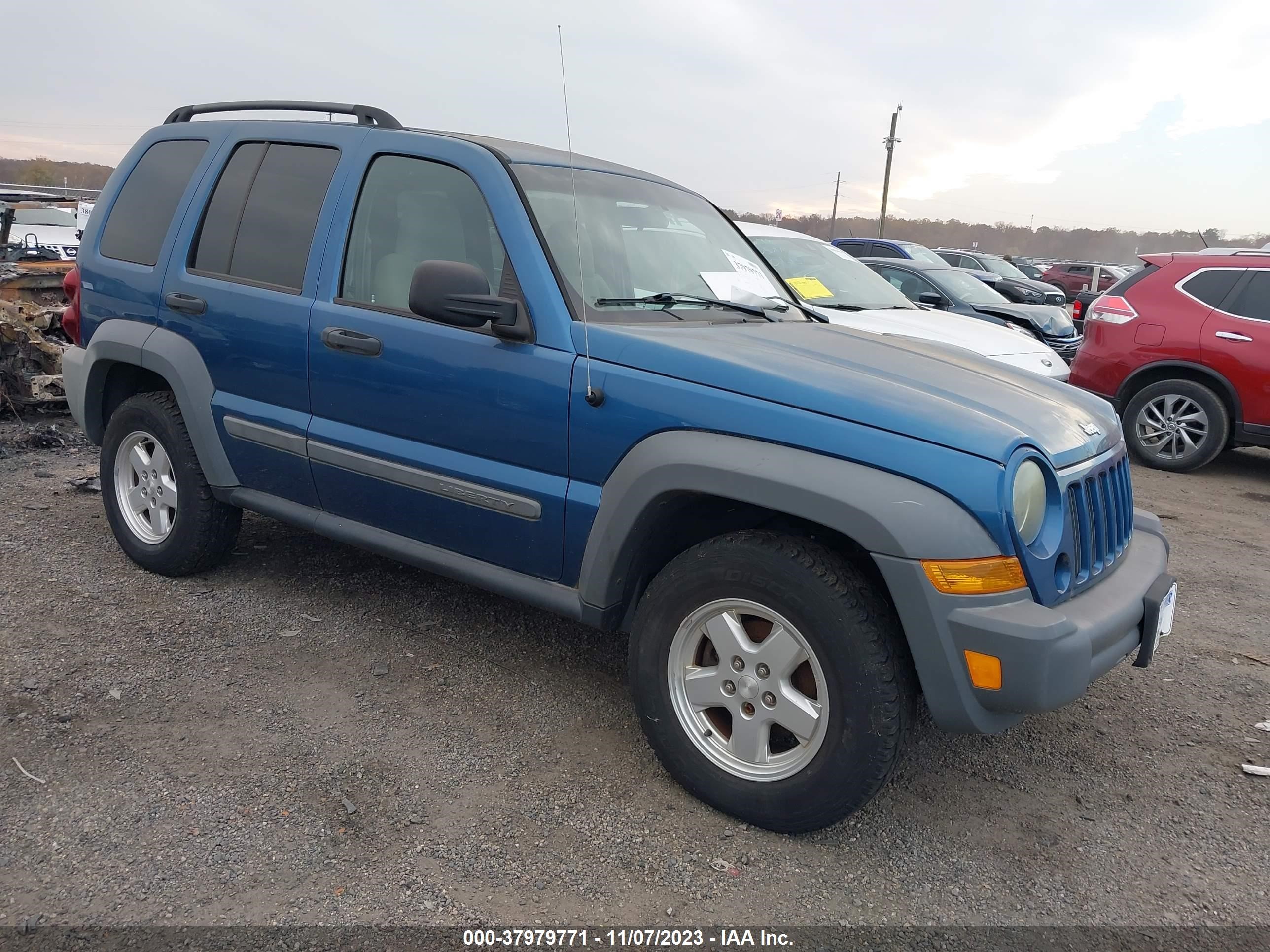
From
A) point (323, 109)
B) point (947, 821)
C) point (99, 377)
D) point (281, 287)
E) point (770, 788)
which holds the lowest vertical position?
point (947, 821)

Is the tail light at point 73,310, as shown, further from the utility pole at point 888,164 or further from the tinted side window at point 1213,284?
the utility pole at point 888,164

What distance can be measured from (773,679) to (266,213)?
2.69 meters

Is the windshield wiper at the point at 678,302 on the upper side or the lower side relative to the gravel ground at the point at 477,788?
upper

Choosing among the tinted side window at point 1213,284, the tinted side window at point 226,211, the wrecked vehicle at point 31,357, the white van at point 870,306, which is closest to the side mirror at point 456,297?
the tinted side window at point 226,211

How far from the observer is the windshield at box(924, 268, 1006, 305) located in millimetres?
10703

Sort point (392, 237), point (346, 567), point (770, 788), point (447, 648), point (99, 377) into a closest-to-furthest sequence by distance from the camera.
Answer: point (770, 788), point (392, 237), point (447, 648), point (99, 377), point (346, 567)

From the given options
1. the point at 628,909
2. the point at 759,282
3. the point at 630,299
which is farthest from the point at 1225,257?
the point at 628,909

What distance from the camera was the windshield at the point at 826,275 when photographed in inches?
294

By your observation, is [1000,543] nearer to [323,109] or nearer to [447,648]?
[447,648]

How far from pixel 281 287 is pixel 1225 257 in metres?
7.48

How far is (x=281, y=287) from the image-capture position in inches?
145

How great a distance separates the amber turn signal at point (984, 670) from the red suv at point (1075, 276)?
28.1m

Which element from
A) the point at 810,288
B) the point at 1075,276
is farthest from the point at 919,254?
the point at 1075,276

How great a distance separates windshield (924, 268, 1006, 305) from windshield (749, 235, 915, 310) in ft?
8.64
